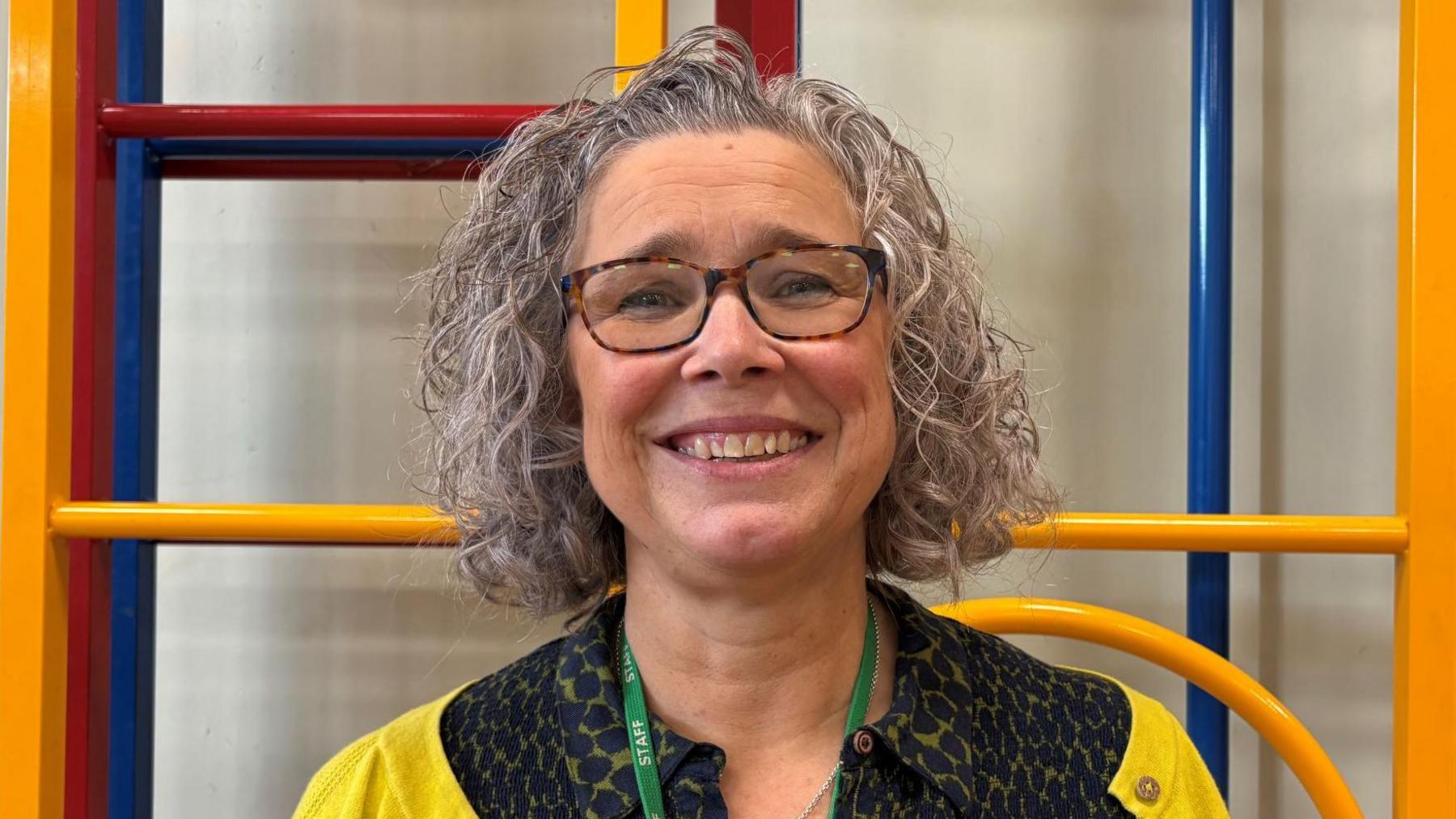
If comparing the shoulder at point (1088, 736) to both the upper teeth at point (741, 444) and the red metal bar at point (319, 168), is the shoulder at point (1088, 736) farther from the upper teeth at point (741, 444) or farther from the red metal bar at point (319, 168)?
the red metal bar at point (319, 168)

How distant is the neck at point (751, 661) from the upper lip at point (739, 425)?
0.51ft

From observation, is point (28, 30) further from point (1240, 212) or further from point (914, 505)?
point (1240, 212)

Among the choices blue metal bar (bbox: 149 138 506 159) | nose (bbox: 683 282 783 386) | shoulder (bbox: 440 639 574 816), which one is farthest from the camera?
blue metal bar (bbox: 149 138 506 159)

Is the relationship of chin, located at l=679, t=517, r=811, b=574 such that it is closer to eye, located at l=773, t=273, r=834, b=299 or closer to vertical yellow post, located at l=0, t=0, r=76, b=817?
eye, located at l=773, t=273, r=834, b=299

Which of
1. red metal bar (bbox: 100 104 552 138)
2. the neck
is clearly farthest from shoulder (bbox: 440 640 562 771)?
red metal bar (bbox: 100 104 552 138)

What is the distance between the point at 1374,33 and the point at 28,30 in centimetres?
216

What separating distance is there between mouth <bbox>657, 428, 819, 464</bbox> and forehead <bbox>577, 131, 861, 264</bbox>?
0.55ft

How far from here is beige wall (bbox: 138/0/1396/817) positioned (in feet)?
7.41

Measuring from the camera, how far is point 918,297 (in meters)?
1.24

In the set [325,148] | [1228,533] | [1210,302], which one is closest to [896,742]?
[1228,533]

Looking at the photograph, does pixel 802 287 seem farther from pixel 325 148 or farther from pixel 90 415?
pixel 90 415

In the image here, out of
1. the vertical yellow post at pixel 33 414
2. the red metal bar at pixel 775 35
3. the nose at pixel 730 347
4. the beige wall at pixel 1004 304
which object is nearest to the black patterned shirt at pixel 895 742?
the nose at pixel 730 347

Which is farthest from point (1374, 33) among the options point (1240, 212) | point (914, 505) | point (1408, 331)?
point (914, 505)

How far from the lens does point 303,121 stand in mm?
1572
